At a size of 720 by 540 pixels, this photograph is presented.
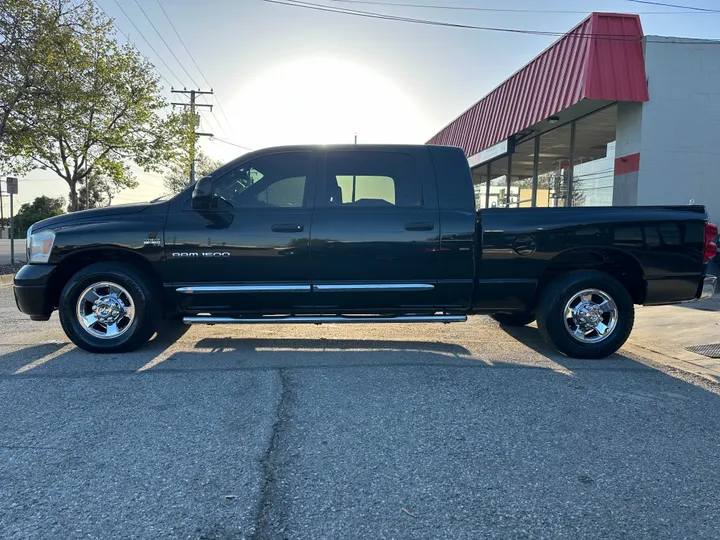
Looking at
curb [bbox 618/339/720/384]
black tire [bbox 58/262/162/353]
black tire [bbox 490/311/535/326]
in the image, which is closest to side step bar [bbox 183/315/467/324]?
black tire [bbox 58/262/162/353]

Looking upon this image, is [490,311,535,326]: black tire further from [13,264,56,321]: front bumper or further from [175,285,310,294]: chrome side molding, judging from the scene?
[13,264,56,321]: front bumper

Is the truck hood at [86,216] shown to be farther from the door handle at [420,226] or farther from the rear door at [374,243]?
the door handle at [420,226]

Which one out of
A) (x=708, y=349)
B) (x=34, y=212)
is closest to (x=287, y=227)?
(x=708, y=349)

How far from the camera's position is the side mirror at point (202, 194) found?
15.5ft

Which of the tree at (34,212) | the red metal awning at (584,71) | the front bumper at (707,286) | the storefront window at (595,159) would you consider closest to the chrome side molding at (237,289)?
the front bumper at (707,286)

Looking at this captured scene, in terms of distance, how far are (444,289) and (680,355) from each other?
2703 millimetres

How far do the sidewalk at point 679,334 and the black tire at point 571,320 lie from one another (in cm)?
62

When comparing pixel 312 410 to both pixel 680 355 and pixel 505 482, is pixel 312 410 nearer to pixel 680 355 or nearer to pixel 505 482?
pixel 505 482

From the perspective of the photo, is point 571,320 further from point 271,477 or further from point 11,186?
point 11,186

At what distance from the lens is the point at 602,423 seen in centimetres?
340

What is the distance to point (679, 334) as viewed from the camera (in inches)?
251

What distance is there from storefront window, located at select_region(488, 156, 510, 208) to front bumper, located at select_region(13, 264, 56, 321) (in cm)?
1741

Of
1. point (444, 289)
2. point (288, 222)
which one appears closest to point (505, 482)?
point (444, 289)

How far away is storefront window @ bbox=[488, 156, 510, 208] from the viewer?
20391 mm
